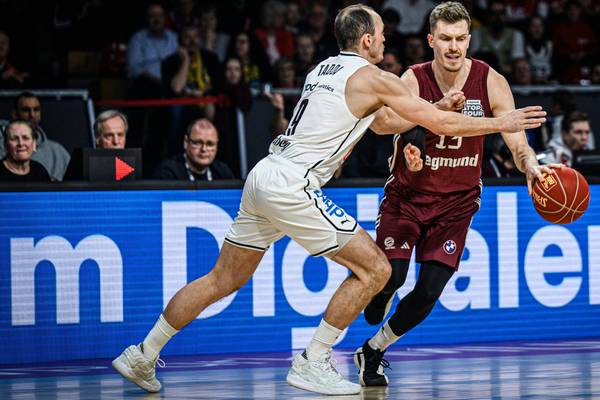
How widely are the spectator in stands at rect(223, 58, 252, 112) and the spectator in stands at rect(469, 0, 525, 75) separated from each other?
353 centimetres

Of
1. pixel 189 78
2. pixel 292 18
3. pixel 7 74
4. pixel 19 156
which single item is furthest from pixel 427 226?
pixel 292 18

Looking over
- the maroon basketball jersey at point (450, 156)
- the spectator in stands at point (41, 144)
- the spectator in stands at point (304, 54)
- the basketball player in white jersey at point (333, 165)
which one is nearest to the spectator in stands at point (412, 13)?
the spectator in stands at point (304, 54)

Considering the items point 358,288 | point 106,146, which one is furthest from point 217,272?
point 106,146

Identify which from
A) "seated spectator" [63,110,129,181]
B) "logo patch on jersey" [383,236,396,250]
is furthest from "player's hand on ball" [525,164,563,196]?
"seated spectator" [63,110,129,181]

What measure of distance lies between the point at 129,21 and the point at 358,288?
8.00 metres

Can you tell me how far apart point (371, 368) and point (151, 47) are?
646cm

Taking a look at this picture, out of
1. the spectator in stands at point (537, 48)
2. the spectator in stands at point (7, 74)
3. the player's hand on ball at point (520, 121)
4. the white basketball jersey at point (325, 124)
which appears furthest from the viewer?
the spectator in stands at point (537, 48)

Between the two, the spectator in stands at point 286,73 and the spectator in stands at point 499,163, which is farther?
the spectator in stands at point 286,73

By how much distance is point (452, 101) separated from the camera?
667 cm

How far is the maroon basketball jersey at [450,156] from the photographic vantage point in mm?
7195

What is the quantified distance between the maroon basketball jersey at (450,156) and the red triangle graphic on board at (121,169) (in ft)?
7.84

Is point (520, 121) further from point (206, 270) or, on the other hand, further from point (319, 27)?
point (319, 27)

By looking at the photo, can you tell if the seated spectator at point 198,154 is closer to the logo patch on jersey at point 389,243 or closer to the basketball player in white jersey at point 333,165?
the logo patch on jersey at point 389,243

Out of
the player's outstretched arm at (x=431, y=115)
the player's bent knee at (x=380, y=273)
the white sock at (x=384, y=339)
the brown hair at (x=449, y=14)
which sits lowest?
the white sock at (x=384, y=339)
